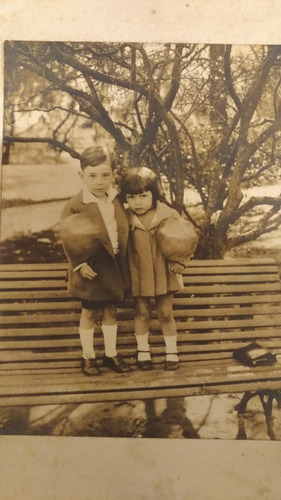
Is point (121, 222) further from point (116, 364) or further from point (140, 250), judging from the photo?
point (116, 364)

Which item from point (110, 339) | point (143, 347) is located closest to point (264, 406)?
point (143, 347)

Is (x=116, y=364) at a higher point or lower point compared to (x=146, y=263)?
lower

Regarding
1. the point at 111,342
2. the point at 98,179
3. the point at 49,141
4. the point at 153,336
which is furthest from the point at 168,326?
the point at 49,141

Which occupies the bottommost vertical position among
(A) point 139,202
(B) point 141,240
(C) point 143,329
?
(C) point 143,329

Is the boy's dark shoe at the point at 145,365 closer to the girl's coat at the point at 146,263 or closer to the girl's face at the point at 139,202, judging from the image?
the girl's coat at the point at 146,263

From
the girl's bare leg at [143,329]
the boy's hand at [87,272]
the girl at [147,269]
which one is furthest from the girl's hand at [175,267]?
the boy's hand at [87,272]

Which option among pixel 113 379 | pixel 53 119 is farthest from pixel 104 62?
pixel 113 379

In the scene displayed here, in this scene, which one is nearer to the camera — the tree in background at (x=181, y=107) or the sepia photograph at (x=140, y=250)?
the sepia photograph at (x=140, y=250)
